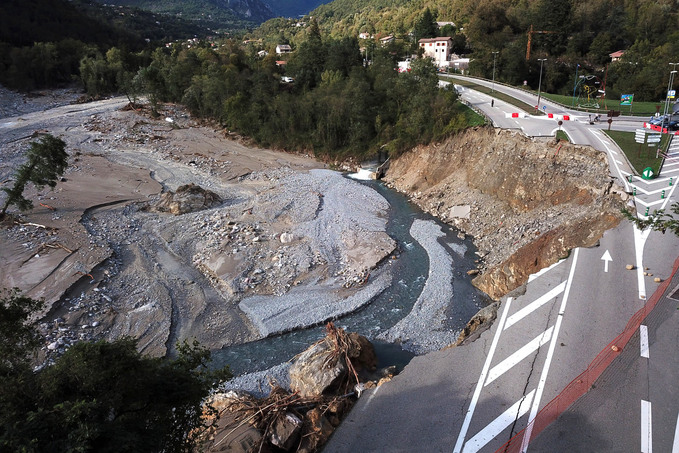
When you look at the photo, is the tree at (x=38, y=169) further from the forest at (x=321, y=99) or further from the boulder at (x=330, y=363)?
the boulder at (x=330, y=363)

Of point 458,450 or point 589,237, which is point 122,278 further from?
point 589,237

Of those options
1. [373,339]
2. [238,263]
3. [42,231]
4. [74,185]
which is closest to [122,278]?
[238,263]

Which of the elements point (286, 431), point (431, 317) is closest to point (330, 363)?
point (286, 431)

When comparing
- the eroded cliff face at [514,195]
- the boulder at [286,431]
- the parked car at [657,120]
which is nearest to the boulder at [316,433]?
the boulder at [286,431]

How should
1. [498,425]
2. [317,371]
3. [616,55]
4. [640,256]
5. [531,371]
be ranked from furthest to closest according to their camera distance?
[616,55] → [640,256] → [317,371] → [531,371] → [498,425]

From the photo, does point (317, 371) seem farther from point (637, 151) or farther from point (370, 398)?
point (637, 151)

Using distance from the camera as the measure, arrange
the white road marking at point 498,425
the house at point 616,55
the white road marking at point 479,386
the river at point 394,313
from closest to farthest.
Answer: the white road marking at point 498,425 < the white road marking at point 479,386 < the river at point 394,313 < the house at point 616,55
